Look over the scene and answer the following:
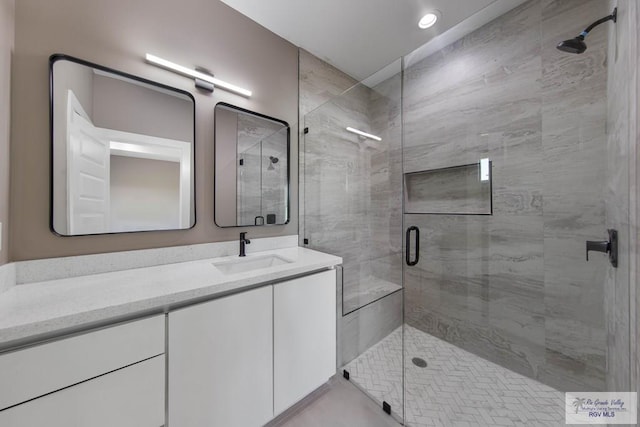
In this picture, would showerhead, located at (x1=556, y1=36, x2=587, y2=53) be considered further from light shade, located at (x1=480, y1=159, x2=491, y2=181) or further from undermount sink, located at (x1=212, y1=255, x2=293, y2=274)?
undermount sink, located at (x1=212, y1=255, x2=293, y2=274)

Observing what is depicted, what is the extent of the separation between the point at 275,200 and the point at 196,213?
1.96 feet

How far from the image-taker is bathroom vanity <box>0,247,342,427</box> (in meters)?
0.64

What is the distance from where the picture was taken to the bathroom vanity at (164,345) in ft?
2.11

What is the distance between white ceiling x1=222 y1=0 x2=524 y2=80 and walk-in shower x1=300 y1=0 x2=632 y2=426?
0.15 meters

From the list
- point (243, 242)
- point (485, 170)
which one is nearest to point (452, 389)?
point (485, 170)

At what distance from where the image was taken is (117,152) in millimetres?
1145

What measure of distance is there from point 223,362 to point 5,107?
56.2 inches

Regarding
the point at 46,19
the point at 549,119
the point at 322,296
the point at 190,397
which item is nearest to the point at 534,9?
the point at 549,119

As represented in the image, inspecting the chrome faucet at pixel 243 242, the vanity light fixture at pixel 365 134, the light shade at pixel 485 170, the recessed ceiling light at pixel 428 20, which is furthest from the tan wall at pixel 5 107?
the light shade at pixel 485 170

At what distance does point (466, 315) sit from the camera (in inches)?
73.3

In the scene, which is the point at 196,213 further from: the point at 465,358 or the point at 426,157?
the point at 465,358

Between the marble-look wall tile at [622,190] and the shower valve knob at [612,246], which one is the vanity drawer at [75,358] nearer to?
the marble-look wall tile at [622,190]

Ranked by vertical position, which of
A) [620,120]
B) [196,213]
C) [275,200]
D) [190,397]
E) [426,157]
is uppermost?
[426,157]

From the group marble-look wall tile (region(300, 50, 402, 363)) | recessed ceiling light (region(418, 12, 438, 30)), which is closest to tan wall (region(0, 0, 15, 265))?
marble-look wall tile (region(300, 50, 402, 363))
